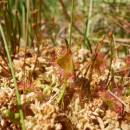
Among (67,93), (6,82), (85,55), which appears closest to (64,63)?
(67,93)

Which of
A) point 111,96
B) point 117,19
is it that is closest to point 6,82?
point 111,96

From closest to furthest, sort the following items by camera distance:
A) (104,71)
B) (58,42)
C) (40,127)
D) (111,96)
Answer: (40,127) → (111,96) → (104,71) → (58,42)

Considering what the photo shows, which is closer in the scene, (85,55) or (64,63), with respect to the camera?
(64,63)

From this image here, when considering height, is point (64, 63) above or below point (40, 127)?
above

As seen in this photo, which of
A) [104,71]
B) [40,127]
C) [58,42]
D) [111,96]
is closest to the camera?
[40,127]

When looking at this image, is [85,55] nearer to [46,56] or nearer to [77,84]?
[46,56]

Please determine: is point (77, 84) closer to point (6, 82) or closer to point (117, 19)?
point (6, 82)

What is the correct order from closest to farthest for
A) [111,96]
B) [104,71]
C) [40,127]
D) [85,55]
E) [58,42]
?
[40,127], [111,96], [104,71], [85,55], [58,42]

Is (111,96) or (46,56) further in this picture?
(46,56)

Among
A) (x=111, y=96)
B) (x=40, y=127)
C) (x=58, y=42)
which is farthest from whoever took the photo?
(x=58, y=42)
